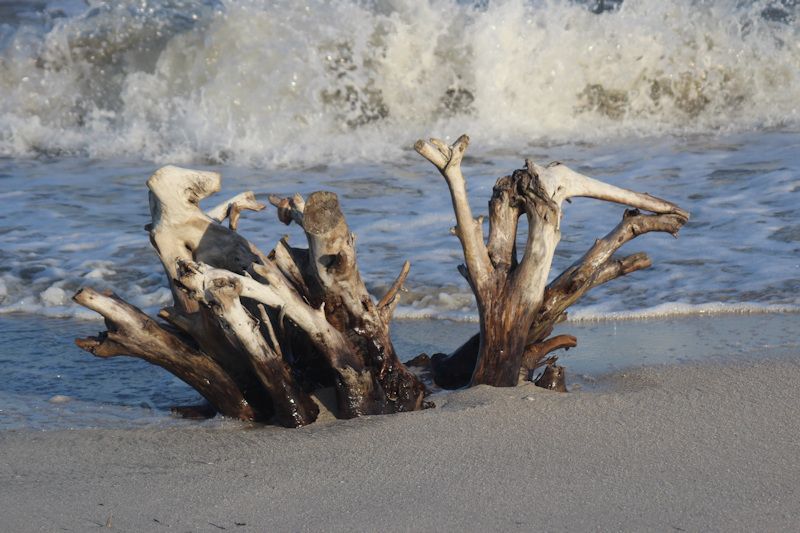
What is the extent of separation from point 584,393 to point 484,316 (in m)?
0.49

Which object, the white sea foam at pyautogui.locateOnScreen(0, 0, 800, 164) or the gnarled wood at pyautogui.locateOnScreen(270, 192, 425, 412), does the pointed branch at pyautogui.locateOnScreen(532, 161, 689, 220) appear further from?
the white sea foam at pyautogui.locateOnScreen(0, 0, 800, 164)

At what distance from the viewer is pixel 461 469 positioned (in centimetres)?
298

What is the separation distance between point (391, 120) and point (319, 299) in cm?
785

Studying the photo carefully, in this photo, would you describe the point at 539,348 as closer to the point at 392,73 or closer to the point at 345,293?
the point at 345,293

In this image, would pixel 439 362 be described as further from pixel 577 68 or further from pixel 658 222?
pixel 577 68

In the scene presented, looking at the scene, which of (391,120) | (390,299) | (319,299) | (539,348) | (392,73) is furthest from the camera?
(392,73)

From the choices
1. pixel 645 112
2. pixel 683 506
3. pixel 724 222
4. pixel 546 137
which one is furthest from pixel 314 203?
pixel 645 112

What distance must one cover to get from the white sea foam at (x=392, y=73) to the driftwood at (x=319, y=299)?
6834 millimetres

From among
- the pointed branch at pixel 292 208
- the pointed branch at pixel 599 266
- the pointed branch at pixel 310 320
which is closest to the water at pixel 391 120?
the pointed branch at pixel 599 266

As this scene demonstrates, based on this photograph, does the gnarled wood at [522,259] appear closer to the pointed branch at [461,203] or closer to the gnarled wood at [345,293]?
the pointed branch at [461,203]

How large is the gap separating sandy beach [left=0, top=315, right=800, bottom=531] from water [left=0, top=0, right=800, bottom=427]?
80.6 inches

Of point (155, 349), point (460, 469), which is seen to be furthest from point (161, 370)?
point (460, 469)

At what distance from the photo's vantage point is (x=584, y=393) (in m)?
3.62

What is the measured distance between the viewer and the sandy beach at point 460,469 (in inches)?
106
